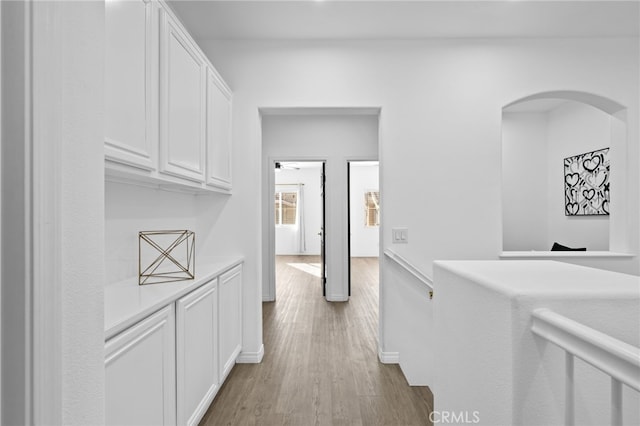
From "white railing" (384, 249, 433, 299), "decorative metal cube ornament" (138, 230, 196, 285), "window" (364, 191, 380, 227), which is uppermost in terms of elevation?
"window" (364, 191, 380, 227)

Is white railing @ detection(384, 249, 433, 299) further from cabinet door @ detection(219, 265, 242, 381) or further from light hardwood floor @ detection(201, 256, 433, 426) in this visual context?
cabinet door @ detection(219, 265, 242, 381)

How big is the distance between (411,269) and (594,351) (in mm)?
1999

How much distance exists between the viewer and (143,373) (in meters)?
1.34

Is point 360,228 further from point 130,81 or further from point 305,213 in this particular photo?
point 130,81

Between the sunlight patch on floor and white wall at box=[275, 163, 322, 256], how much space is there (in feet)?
5.39

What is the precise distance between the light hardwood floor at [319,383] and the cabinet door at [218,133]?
4.84 ft

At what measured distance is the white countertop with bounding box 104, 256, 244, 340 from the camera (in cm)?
118

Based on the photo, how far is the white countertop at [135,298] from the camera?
1.18 meters

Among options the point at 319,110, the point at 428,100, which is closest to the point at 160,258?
the point at 319,110

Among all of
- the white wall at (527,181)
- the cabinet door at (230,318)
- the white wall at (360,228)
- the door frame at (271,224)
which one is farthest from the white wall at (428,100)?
the white wall at (360,228)

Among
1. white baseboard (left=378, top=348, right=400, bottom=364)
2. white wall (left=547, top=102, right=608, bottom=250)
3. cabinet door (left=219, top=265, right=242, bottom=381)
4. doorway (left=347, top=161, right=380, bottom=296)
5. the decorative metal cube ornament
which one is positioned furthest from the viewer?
doorway (left=347, top=161, right=380, bottom=296)

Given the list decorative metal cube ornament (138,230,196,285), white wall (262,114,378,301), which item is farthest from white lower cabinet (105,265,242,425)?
white wall (262,114,378,301)

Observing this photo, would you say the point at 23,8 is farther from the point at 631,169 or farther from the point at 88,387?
the point at 631,169

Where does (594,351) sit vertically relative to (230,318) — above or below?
above
